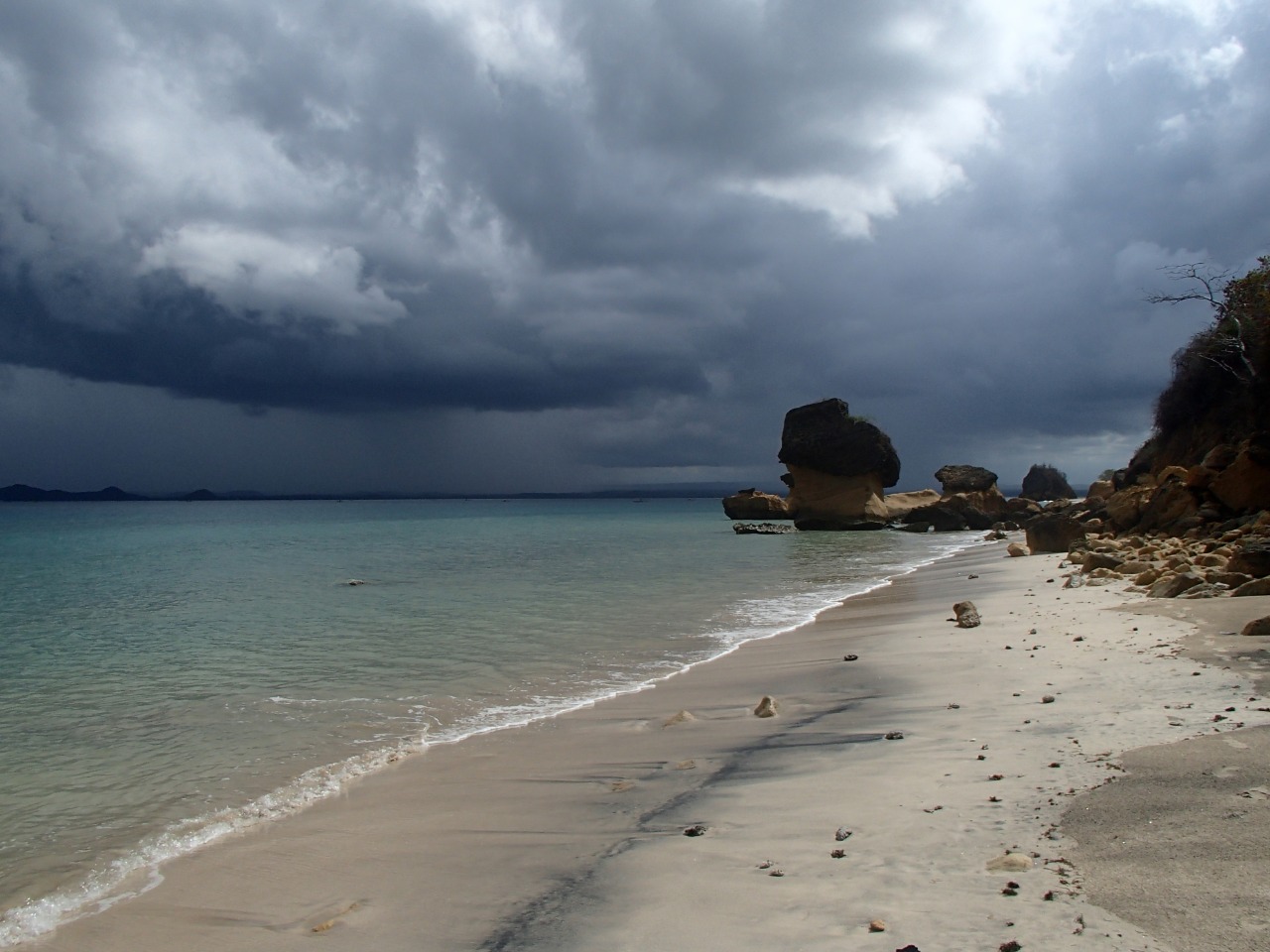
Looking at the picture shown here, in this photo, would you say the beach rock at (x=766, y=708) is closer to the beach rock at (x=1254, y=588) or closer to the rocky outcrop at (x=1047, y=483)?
the beach rock at (x=1254, y=588)

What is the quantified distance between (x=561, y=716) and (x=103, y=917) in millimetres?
4304

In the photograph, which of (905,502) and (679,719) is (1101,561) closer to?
(679,719)

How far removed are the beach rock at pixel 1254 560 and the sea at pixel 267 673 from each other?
258 inches

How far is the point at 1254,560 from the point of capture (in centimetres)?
966

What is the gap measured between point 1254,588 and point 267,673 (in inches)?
485

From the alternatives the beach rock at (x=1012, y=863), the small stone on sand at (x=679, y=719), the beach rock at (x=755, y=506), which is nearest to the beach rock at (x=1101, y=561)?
the small stone on sand at (x=679, y=719)

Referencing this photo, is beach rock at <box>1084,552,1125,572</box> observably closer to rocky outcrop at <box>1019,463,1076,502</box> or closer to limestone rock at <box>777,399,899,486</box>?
limestone rock at <box>777,399,899,486</box>

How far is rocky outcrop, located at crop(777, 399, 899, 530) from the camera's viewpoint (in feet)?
181

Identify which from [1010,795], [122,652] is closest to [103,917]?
[1010,795]

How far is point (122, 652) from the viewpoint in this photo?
11789 millimetres

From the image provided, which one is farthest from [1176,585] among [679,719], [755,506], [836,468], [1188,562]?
[755,506]

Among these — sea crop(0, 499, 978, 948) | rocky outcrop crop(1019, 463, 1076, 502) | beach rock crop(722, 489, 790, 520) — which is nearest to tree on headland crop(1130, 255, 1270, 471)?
sea crop(0, 499, 978, 948)

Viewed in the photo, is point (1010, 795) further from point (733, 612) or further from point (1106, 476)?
point (1106, 476)

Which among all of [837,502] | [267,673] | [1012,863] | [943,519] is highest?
[837,502]
